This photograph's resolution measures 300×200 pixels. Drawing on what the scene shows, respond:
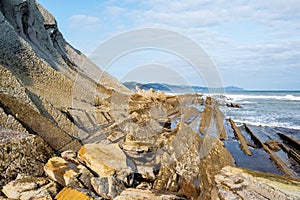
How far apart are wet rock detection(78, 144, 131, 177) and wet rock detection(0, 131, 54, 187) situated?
2.90ft

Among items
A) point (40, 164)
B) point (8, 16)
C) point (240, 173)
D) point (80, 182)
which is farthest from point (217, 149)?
point (8, 16)

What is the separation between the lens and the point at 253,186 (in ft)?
11.0

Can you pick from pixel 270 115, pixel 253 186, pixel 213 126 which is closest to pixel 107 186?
pixel 253 186

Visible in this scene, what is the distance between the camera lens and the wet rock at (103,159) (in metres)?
5.16

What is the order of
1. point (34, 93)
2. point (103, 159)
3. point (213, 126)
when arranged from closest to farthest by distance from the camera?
point (103, 159) → point (34, 93) → point (213, 126)

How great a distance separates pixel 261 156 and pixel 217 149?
3.28 meters

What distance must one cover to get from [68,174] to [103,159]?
913mm

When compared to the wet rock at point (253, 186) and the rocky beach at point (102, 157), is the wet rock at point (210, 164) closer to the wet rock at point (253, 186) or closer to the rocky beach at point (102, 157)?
the rocky beach at point (102, 157)

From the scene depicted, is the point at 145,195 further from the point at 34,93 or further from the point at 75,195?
the point at 34,93

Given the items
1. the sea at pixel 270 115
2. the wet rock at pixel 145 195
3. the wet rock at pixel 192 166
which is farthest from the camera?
the sea at pixel 270 115

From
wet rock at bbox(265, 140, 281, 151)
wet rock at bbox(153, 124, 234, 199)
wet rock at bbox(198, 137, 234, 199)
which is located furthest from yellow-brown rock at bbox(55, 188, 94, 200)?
wet rock at bbox(265, 140, 281, 151)

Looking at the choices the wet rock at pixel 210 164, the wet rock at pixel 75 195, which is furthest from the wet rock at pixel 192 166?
the wet rock at pixel 75 195

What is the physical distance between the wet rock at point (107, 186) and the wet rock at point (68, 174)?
168mm

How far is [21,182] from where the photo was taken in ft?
14.6
